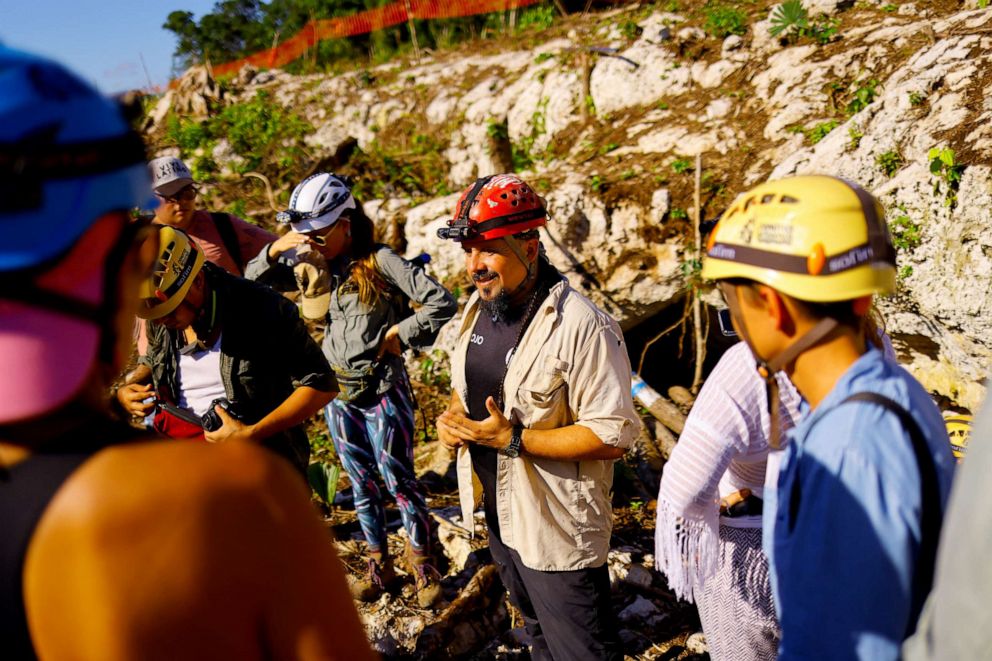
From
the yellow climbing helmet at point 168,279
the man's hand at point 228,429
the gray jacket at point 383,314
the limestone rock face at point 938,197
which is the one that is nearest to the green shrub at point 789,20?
the limestone rock face at point 938,197

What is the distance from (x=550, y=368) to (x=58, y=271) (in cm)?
200

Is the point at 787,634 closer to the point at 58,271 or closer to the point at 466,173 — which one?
the point at 58,271

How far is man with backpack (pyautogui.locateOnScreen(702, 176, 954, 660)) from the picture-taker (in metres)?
1.33

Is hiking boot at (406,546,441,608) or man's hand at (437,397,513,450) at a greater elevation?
man's hand at (437,397,513,450)

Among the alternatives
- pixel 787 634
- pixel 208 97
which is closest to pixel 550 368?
pixel 787 634

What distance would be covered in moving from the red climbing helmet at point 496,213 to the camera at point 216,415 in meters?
1.25

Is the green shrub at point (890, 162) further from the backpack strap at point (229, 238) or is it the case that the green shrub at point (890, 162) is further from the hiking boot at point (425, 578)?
the backpack strap at point (229, 238)

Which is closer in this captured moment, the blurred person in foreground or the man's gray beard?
the blurred person in foreground

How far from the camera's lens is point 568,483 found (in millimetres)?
2816

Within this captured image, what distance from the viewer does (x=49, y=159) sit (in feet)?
3.06

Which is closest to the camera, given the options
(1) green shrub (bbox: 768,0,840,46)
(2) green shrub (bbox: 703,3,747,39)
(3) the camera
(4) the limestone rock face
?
(3) the camera

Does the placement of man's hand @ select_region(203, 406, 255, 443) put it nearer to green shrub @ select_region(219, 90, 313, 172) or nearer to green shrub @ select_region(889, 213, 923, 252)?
green shrub @ select_region(889, 213, 923, 252)

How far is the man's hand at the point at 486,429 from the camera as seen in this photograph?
109 inches

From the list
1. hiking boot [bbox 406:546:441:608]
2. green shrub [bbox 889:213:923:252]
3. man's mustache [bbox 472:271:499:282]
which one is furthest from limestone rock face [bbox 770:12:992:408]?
hiking boot [bbox 406:546:441:608]
